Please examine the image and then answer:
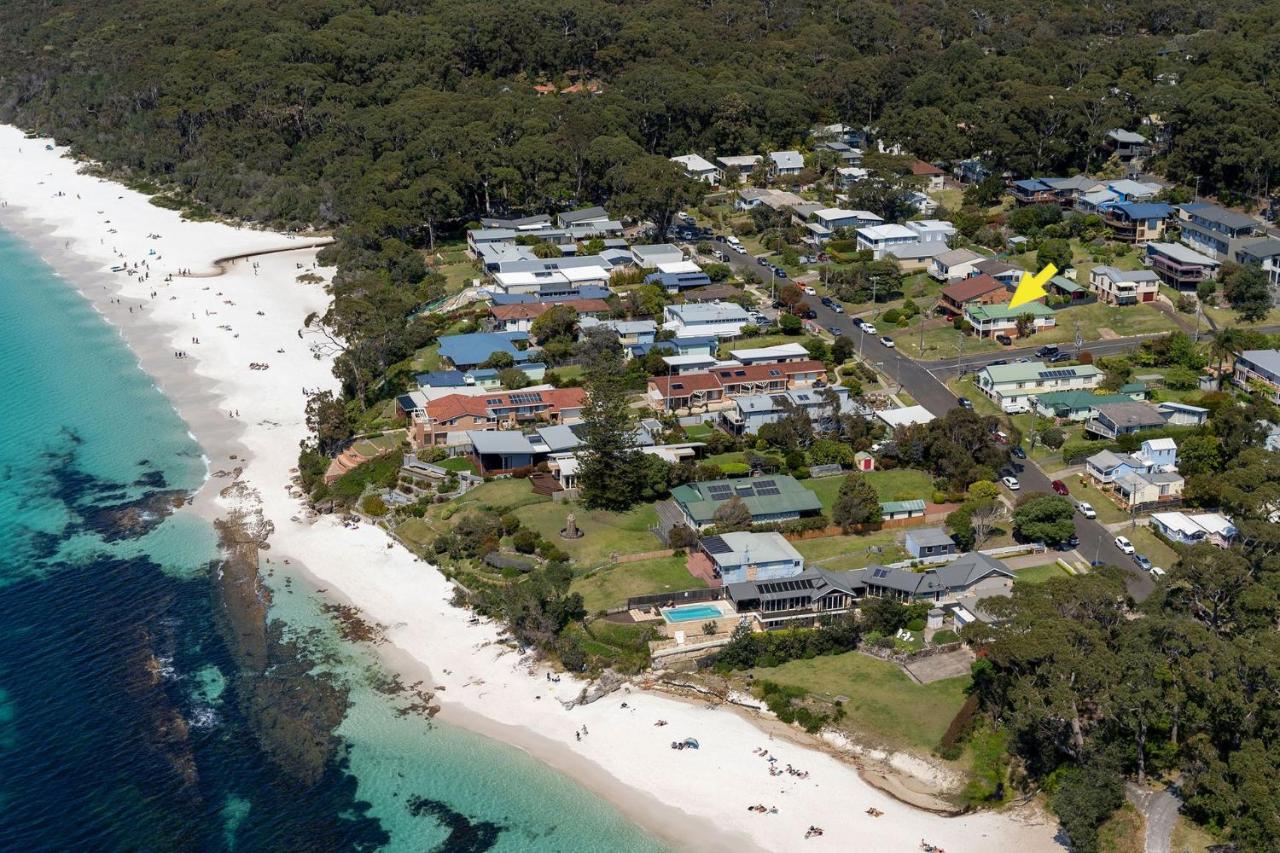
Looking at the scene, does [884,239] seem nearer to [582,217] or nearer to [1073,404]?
[582,217]

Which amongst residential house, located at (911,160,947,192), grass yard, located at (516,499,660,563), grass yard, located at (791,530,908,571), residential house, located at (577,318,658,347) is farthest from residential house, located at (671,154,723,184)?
grass yard, located at (791,530,908,571)

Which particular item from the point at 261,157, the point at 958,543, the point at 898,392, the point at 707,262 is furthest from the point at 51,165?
the point at 958,543

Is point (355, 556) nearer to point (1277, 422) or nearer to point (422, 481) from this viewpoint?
point (422, 481)

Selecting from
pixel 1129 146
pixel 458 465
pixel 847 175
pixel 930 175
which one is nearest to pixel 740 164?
pixel 847 175

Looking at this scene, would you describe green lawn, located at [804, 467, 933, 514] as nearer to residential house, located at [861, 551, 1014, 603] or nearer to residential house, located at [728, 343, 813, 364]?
residential house, located at [861, 551, 1014, 603]

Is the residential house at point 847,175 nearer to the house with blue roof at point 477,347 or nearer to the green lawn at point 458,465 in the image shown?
the house with blue roof at point 477,347

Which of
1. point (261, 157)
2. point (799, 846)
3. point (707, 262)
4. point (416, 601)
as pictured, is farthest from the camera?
point (261, 157)
